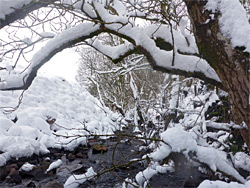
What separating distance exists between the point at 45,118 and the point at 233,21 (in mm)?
6201

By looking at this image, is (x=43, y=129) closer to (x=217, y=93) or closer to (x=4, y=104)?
(x=4, y=104)

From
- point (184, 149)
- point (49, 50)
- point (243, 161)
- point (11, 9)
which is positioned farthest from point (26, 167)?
point (243, 161)

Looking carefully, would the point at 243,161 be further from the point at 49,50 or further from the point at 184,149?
the point at 49,50

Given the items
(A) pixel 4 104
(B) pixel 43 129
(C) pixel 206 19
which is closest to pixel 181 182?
(C) pixel 206 19

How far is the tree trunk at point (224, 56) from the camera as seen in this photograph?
5.76ft

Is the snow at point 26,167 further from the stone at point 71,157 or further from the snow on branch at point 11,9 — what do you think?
the snow on branch at point 11,9

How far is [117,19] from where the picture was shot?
205 centimetres

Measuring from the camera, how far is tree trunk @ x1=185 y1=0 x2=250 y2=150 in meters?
1.76

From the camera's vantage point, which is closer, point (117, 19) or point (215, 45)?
point (215, 45)

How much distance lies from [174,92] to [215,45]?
3.60m

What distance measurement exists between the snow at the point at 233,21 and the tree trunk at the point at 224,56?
0.04 m

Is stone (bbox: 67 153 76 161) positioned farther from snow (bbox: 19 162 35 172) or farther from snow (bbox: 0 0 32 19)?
snow (bbox: 0 0 32 19)

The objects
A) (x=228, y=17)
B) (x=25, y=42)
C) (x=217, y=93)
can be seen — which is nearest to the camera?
(x=228, y=17)

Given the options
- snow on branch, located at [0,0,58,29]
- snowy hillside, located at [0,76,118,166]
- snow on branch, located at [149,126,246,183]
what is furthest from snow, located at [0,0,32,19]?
snow on branch, located at [149,126,246,183]
